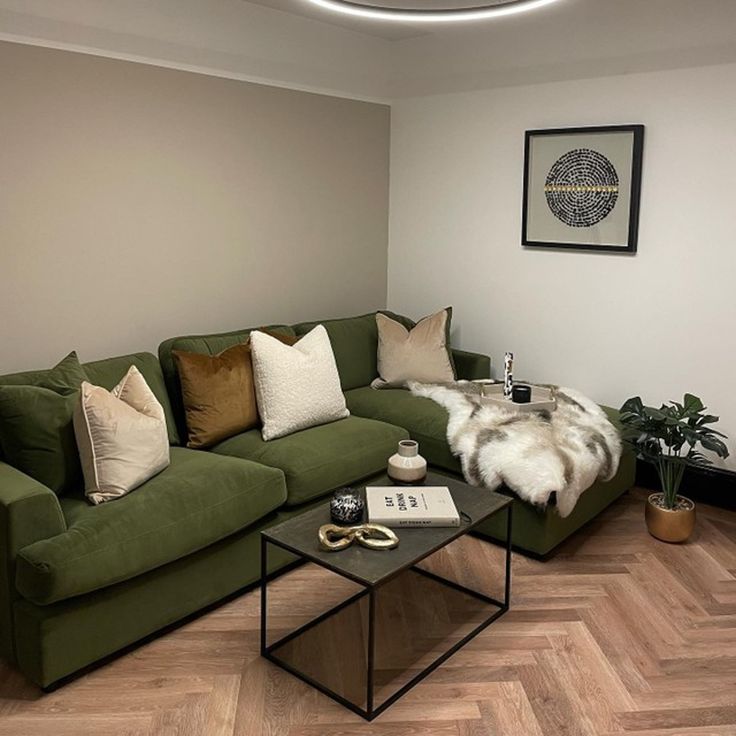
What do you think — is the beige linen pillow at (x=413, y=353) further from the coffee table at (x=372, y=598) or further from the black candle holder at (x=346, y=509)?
the black candle holder at (x=346, y=509)

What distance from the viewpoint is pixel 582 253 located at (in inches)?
167

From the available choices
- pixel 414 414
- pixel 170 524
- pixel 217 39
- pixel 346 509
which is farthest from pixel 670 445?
A: pixel 217 39

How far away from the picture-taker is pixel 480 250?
469cm

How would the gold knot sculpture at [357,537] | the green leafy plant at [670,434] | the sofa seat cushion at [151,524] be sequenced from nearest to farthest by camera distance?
the sofa seat cushion at [151,524] < the gold knot sculpture at [357,537] < the green leafy plant at [670,434]

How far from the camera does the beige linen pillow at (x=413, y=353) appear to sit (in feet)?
14.1

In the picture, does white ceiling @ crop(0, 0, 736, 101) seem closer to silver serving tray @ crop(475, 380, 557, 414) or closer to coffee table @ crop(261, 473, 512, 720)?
silver serving tray @ crop(475, 380, 557, 414)

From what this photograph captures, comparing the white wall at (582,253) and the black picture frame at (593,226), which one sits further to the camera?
the black picture frame at (593,226)

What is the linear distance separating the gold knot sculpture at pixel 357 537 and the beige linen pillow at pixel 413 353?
1797 mm

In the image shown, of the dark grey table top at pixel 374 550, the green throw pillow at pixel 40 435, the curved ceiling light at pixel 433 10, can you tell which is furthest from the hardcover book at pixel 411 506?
the curved ceiling light at pixel 433 10

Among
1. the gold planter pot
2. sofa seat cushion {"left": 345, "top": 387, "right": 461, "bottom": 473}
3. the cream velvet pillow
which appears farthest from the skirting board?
the cream velvet pillow

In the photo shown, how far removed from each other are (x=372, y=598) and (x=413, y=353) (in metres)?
2.22

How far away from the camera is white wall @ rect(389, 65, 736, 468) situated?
3775 millimetres

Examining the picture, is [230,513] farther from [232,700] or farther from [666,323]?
[666,323]

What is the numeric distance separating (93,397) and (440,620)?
151 cm
